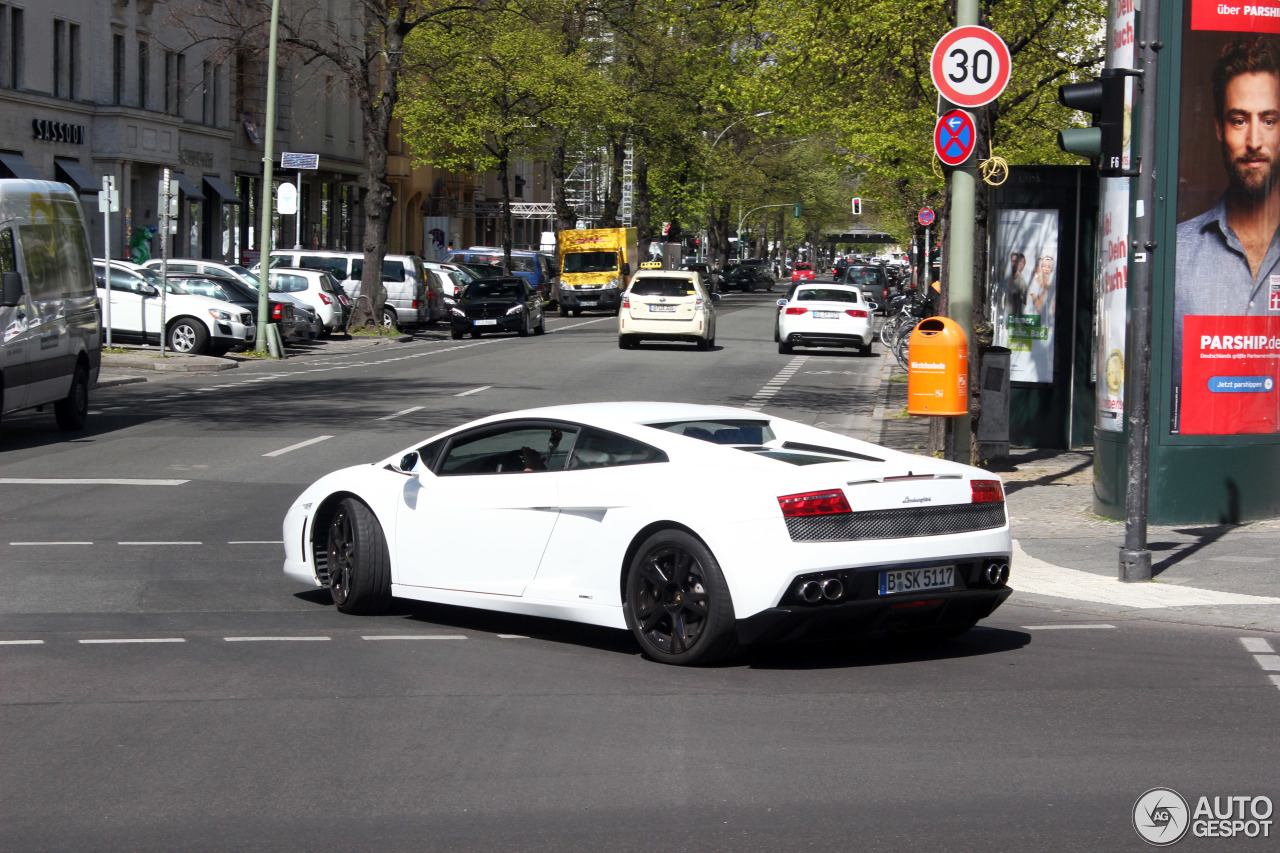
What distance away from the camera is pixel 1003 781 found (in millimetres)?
5520

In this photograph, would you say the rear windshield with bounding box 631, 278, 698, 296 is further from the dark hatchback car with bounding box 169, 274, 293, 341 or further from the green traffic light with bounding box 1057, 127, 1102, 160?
the green traffic light with bounding box 1057, 127, 1102, 160

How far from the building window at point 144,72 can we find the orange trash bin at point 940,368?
38926mm

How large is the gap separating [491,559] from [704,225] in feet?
318

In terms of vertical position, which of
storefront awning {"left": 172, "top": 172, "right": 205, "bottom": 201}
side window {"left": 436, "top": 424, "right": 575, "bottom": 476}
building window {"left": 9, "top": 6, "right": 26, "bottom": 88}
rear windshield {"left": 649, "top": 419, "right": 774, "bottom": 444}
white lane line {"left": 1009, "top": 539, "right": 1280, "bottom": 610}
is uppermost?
building window {"left": 9, "top": 6, "right": 26, "bottom": 88}

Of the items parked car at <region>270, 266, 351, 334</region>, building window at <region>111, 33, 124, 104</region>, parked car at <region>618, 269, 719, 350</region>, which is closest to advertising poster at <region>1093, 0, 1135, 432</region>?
parked car at <region>618, 269, 719, 350</region>

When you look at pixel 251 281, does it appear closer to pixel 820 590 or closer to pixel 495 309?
pixel 495 309

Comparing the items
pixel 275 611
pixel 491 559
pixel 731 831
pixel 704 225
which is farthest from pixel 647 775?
pixel 704 225

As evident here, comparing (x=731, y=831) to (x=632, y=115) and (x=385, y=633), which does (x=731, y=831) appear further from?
(x=632, y=115)


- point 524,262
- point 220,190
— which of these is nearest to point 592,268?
point 524,262

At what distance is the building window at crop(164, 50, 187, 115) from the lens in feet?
159

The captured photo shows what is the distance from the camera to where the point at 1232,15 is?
11633 millimetres

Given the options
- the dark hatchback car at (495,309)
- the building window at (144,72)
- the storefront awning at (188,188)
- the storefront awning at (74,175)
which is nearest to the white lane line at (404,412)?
the dark hatchback car at (495,309)

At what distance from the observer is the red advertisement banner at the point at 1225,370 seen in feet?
38.9

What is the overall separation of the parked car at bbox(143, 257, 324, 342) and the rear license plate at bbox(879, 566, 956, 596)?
27742 mm
